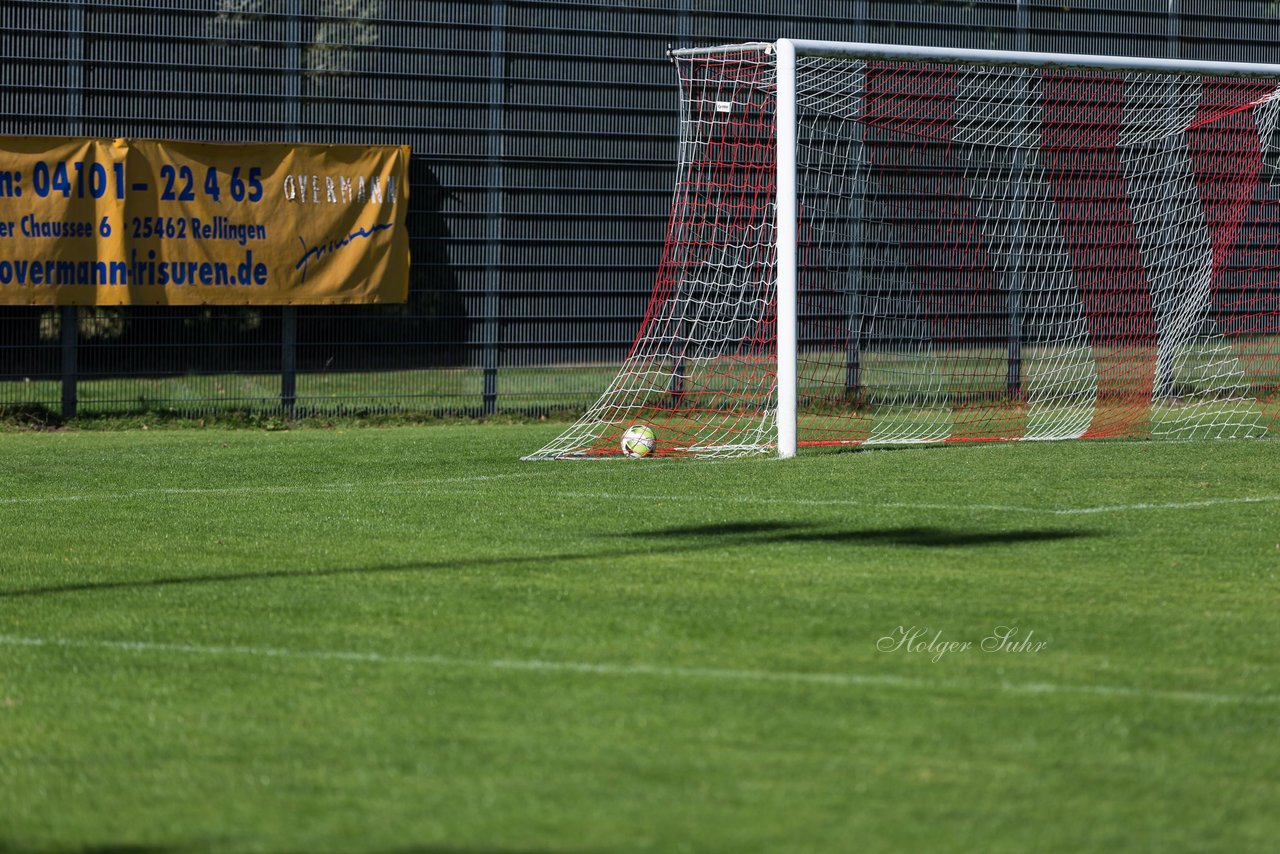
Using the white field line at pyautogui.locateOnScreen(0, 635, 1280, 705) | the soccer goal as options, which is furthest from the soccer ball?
the white field line at pyautogui.locateOnScreen(0, 635, 1280, 705)

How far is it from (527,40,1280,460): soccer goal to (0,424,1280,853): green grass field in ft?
19.9

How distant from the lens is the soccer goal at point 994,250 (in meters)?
15.4

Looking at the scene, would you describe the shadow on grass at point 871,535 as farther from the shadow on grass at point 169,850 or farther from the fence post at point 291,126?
the fence post at point 291,126

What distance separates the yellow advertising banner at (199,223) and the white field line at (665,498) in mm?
5165

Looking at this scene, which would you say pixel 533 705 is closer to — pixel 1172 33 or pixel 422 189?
pixel 422 189

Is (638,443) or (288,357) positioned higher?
(288,357)

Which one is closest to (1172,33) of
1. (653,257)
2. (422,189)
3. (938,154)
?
(938,154)

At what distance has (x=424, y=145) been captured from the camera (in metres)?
15.8

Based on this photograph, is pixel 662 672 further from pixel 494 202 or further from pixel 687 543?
pixel 494 202

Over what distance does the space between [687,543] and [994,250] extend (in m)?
9.96

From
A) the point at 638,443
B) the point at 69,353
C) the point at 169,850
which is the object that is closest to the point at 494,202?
the point at 69,353

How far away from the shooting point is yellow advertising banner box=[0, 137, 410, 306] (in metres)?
14.3

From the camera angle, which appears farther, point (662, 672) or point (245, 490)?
point (245, 490)
